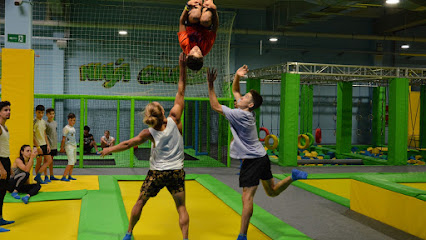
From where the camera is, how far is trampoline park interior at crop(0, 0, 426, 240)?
4672 millimetres

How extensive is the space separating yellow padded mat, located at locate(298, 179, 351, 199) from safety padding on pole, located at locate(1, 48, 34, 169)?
4.85 m

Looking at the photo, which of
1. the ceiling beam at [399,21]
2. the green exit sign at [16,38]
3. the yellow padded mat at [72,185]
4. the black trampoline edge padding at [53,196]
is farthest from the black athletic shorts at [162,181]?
the ceiling beam at [399,21]

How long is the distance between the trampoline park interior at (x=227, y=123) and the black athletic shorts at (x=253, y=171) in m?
0.67

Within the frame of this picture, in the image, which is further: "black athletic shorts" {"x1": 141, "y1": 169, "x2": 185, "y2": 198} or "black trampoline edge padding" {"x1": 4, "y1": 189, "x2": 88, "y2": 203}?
"black trampoline edge padding" {"x1": 4, "y1": 189, "x2": 88, "y2": 203}

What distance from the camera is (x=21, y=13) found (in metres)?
6.44

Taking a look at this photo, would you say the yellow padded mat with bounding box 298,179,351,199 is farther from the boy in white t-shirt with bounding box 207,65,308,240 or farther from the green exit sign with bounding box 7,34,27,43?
the green exit sign with bounding box 7,34,27,43

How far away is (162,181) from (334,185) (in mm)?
4632

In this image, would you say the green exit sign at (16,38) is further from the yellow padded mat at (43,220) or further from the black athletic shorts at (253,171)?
the black athletic shorts at (253,171)

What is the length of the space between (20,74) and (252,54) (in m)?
11.2

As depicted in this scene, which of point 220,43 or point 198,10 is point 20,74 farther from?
point 220,43

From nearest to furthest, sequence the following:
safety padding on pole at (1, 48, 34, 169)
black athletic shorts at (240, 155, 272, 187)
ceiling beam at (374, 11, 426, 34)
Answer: black athletic shorts at (240, 155, 272, 187)
safety padding on pole at (1, 48, 34, 169)
ceiling beam at (374, 11, 426, 34)

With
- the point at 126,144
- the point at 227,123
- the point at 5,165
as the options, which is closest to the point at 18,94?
the point at 5,165

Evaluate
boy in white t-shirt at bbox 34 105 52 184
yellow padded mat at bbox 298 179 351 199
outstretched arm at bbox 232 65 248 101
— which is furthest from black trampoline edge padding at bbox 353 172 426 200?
boy in white t-shirt at bbox 34 105 52 184

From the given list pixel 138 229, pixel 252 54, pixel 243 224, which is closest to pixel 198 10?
pixel 243 224
